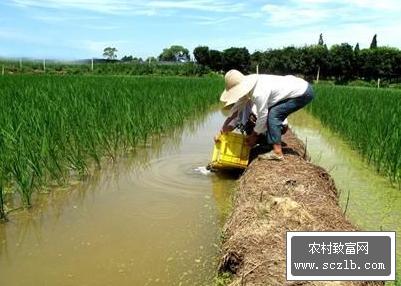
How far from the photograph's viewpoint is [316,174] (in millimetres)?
3383

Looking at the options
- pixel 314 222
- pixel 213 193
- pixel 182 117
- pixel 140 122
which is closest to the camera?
pixel 314 222

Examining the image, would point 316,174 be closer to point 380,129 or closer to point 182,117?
point 380,129

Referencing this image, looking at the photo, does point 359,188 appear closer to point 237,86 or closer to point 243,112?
point 243,112

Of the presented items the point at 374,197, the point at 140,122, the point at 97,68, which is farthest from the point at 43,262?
the point at 97,68

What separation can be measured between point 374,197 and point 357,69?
105ft

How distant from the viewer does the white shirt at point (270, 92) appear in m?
3.90

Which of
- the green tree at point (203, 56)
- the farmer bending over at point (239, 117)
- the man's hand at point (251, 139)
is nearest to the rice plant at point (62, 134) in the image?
the farmer bending over at point (239, 117)

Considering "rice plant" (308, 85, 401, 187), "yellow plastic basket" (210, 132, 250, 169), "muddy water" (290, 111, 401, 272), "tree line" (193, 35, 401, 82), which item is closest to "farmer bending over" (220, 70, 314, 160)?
"yellow plastic basket" (210, 132, 250, 169)

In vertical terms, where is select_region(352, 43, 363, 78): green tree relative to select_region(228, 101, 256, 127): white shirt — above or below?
above

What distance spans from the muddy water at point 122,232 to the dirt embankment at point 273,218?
258 millimetres

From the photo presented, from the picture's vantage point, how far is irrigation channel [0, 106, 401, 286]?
2504 millimetres

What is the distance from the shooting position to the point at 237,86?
393 cm

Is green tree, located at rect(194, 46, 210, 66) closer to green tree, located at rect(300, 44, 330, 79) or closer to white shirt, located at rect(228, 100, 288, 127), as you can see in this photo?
green tree, located at rect(300, 44, 330, 79)

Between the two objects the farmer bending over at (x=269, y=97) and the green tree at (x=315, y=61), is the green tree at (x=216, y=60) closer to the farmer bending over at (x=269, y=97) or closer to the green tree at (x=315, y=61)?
the green tree at (x=315, y=61)
